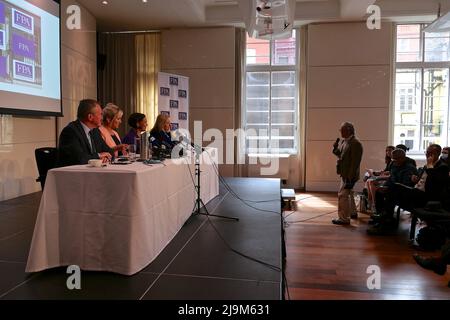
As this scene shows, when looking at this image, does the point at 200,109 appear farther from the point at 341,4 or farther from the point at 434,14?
the point at 434,14

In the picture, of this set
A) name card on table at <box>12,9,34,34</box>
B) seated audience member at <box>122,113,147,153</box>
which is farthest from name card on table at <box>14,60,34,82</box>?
seated audience member at <box>122,113,147,153</box>

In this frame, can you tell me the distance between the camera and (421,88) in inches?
297

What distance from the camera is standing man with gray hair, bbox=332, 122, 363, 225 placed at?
4570 millimetres

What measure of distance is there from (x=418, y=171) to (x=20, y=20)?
17.6 feet

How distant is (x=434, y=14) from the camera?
22.5ft

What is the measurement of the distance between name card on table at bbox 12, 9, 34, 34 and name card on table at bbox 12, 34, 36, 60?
127mm

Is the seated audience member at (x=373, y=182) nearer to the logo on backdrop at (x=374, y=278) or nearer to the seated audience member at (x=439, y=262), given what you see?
the seated audience member at (x=439, y=262)

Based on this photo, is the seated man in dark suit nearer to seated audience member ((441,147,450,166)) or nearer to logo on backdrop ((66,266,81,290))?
logo on backdrop ((66,266,81,290))

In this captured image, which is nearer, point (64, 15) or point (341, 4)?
point (64, 15)

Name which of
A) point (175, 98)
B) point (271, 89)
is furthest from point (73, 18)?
point (271, 89)

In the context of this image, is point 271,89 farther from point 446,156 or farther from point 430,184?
point 430,184

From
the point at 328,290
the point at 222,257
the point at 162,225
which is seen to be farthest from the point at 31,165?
the point at 328,290

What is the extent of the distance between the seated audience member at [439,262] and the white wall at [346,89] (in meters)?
4.21

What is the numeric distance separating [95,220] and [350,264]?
248 cm
